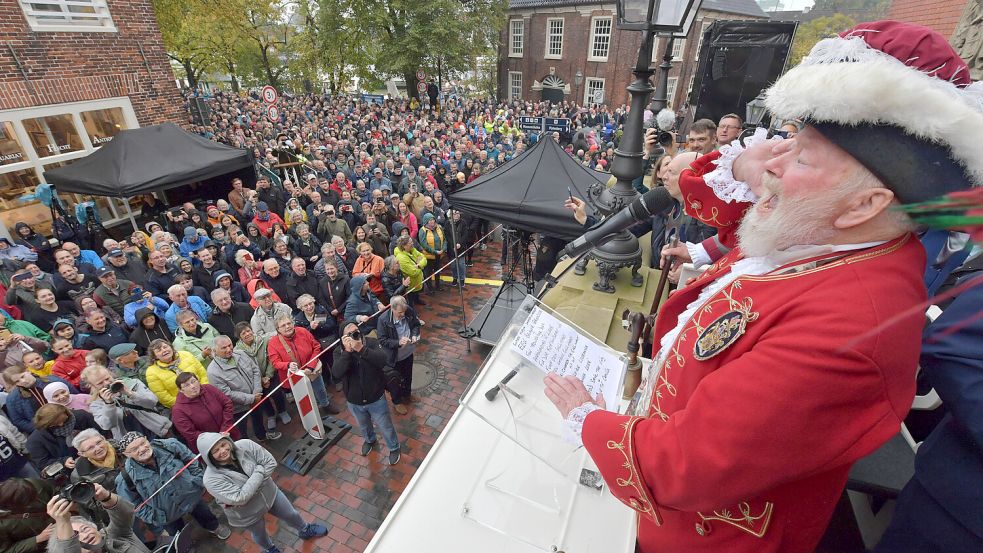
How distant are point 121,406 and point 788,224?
5587 mm

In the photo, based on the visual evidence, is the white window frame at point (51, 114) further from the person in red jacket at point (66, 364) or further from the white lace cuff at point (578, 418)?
the white lace cuff at point (578, 418)

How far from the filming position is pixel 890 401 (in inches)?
41.6

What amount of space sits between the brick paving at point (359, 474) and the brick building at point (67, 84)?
773 cm

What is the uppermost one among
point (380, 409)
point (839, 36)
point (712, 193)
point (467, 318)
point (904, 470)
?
point (839, 36)

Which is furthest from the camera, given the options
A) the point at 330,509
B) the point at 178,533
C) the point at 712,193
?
the point at 330,509

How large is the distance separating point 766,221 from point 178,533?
5.30 metres

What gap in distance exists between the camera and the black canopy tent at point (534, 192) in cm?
607

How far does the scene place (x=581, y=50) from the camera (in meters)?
30.8

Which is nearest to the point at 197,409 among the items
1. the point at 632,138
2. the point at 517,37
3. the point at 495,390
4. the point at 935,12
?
the point at 495,390

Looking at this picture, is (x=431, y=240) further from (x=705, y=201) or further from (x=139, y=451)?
(x=705, y=201)

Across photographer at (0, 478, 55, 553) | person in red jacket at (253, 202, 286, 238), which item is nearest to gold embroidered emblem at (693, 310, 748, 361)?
photographer at (0, 478, 55, 553)

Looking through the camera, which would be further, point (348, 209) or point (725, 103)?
point (725, 103)

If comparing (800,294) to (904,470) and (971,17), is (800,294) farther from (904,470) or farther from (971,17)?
(971,17)

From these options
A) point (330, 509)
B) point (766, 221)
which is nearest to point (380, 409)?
point (330, 509)
